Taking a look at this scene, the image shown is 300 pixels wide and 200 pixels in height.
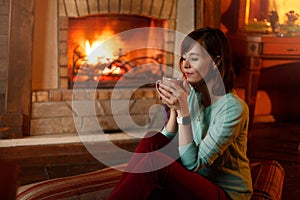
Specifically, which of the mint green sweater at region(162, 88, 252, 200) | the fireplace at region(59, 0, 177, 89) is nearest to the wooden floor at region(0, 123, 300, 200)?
the fireplace at region(59, 0, 177, 89)

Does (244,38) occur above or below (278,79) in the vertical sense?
above

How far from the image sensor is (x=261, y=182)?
1791mm

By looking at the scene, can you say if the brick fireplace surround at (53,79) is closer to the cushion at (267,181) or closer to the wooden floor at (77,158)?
the wooden floor at (77,158)

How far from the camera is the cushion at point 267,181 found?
1.72 metres

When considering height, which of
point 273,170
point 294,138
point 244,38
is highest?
point 244,38

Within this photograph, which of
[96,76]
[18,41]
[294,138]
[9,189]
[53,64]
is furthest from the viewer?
[294,138]

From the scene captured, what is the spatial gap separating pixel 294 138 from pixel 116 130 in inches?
49.1

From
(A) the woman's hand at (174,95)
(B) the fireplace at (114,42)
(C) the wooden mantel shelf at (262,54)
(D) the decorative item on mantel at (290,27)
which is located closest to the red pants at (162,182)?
(A) the woman's hand at (174,95)

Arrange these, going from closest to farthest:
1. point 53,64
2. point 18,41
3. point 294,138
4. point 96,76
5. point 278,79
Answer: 1. point 18,41
2. point 53,64
3. point 96,76
4. point 294,138
5. point 278,79

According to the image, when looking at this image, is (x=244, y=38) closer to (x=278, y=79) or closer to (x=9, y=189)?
(x=278, y=79)

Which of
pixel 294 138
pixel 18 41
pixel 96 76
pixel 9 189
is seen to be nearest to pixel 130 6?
pixel 96 76

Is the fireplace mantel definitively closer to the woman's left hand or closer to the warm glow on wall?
the warm glow on wall

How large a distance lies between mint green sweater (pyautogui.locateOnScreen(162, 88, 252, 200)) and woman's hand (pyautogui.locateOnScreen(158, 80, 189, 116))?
0.34 feet

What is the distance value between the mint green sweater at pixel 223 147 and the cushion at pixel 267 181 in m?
0.13
